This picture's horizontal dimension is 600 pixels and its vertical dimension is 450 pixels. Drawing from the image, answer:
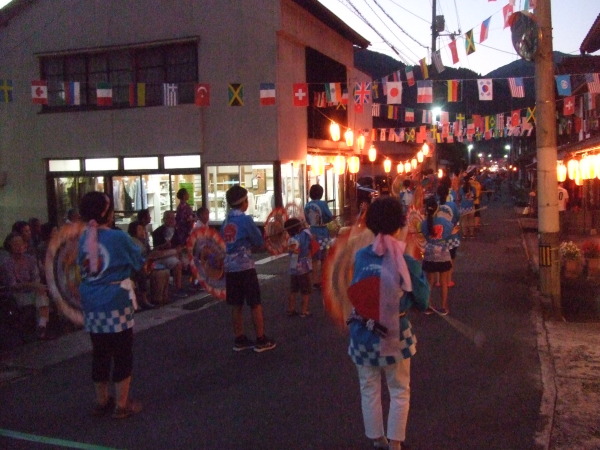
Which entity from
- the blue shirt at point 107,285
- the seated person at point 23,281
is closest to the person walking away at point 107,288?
the blue shirt at point 107,285

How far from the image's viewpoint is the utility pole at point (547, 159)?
9.03 m

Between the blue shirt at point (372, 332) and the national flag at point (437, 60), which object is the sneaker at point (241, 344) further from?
the national flag at point (437, 60)

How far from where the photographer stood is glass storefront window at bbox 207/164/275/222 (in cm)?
1852

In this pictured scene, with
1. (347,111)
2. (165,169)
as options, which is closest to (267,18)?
(165,169)

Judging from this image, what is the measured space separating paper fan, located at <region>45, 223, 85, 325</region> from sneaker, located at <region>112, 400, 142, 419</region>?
1801 millimetres

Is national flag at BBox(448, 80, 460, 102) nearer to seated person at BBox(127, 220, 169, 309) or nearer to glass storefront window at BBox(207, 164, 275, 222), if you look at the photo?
glass storefront window at BBox(207, 164, 275, 222)

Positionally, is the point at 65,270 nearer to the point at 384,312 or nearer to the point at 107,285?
the point at 107,285

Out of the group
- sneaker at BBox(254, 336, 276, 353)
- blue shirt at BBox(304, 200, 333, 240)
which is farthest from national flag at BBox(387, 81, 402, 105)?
sneaker at BBox(254, 336, 276, 353)

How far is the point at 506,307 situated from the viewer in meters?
9.67

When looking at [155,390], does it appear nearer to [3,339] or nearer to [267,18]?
[3,339]

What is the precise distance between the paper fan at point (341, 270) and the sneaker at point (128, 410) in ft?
6.67

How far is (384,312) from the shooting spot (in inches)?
161

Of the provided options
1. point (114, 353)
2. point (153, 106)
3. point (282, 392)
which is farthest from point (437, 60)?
point (114, 353)

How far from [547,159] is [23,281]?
7.66 metres
